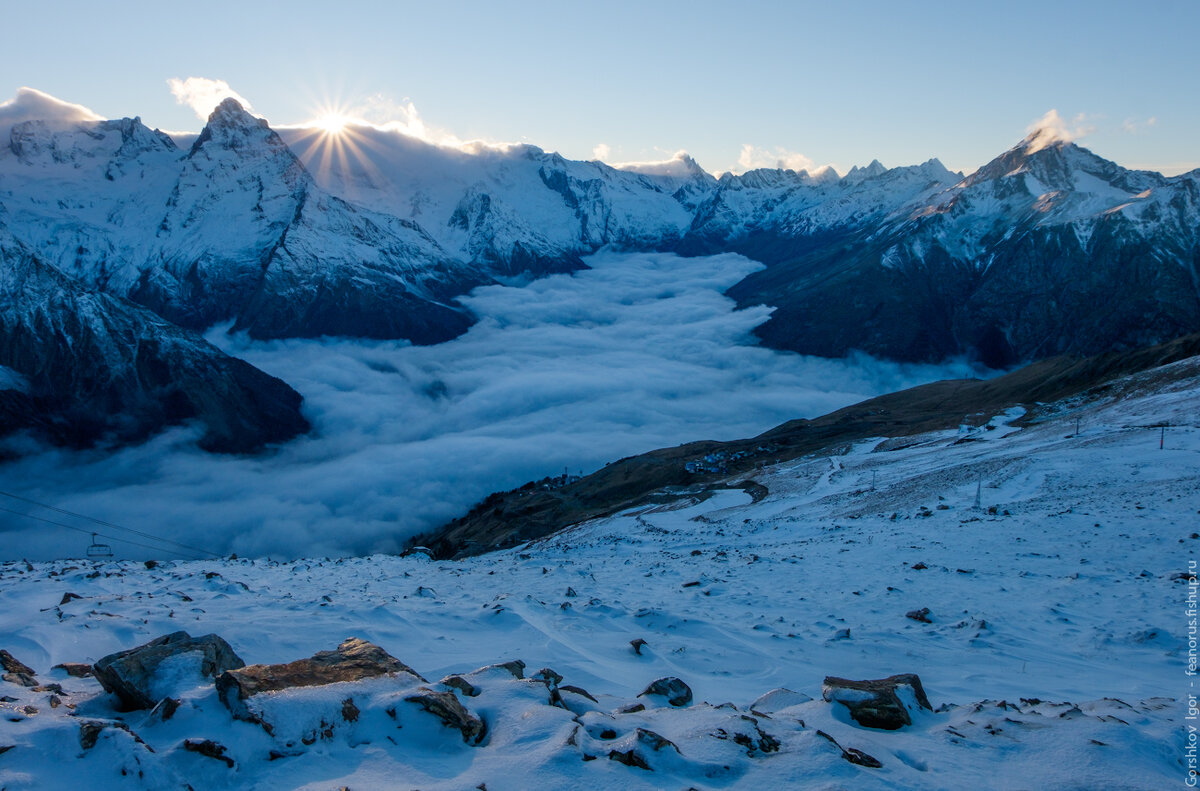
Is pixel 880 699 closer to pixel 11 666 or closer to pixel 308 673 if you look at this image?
pixel 308 673

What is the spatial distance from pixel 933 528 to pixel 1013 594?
27.8 ft

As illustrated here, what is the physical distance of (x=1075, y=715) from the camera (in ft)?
25.2

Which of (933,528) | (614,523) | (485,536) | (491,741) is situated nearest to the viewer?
(491,741)

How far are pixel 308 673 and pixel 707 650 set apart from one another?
7.21 meters

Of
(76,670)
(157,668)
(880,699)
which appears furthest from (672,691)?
(76,670)

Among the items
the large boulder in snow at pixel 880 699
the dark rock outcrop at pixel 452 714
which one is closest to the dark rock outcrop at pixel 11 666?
the dark rock outcrop at pixel 452 714

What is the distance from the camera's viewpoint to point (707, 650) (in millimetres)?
12523

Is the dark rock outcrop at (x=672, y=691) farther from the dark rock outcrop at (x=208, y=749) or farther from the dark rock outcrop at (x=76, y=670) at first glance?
the dark rock outcrop at (x=76, y=670)

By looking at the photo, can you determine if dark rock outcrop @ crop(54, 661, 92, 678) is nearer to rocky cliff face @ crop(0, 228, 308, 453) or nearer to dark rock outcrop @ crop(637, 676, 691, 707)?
dark rock outcrop @ crop(637, 676, 691, 707)

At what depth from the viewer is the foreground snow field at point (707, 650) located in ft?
20.9

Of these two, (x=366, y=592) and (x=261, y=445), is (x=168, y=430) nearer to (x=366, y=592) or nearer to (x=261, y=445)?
(x=261, y=445)

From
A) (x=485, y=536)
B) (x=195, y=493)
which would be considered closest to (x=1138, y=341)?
(x=485, y=536)

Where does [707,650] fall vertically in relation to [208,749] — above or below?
below

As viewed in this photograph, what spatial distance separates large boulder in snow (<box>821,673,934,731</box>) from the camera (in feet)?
25.6
